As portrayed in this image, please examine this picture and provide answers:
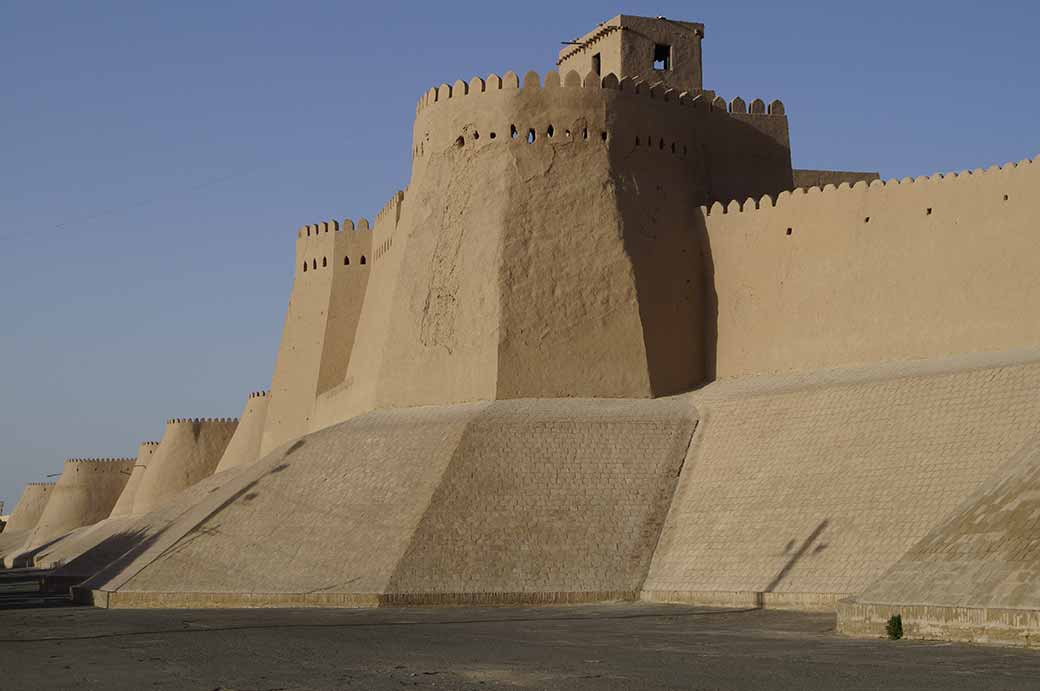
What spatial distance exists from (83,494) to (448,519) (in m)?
42.0

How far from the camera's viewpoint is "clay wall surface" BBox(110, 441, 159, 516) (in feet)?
174

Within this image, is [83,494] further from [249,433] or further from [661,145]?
[661,145]

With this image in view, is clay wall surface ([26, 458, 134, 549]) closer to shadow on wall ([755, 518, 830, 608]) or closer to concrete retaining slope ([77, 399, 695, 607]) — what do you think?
concrete retaining slope ([77, 399, 695, 607])

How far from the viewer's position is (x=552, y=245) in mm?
27938

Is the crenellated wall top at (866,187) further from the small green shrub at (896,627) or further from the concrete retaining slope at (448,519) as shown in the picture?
the small green shrub at (896,627)

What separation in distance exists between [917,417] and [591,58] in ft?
45.8

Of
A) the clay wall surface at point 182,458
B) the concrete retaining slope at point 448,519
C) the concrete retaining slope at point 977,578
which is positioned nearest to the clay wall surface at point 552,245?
the concrete retaining slope at point 448,519

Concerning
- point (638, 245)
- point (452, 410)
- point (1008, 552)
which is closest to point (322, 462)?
point (452, 410)

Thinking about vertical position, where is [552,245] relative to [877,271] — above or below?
above

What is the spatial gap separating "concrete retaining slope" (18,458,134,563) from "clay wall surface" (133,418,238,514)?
45.7 ft

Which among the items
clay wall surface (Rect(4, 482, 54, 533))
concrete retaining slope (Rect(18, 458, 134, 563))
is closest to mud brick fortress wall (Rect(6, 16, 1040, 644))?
concrete retaining slope (Rect(18, 458, 134, 563))

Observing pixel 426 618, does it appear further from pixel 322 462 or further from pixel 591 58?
pixel 591 58

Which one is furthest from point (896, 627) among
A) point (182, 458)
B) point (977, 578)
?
point (182, 458)

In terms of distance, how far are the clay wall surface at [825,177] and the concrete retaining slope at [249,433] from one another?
16.3m
